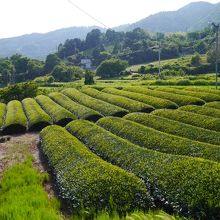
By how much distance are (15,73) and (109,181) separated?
12276 centimetres

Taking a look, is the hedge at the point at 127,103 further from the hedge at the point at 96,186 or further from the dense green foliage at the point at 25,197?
the hedge at the point at 96,186

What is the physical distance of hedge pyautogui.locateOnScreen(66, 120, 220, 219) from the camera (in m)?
13.1

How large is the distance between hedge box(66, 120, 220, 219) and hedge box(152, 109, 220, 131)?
7.37 meters

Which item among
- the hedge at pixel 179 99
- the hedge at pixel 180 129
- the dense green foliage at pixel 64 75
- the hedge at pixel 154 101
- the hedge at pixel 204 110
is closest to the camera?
the hedge at pixel 180 129

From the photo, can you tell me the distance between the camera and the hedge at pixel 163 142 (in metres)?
19.3

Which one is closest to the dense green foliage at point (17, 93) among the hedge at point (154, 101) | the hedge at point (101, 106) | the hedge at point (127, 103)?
the hedge at point (101, 106)

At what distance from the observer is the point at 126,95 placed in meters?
47.5

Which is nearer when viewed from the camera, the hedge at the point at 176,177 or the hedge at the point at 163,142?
the hedge at the point at 176,177

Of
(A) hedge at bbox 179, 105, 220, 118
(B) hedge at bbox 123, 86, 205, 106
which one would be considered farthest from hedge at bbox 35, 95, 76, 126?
(A) hedge at bbox 179, 105, 220, 118

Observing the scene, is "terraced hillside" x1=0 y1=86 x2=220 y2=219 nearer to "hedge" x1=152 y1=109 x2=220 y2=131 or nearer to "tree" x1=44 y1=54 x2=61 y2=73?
"hedge" x1=152 y1=109 x2=220 y2=131

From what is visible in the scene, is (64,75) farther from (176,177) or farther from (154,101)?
(176,177)

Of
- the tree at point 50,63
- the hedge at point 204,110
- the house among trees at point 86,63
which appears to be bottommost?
the house among trees at point 86,63

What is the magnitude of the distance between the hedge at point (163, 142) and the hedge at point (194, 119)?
171 inches

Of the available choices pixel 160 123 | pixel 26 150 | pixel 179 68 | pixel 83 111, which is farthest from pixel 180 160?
pixel 179 68
